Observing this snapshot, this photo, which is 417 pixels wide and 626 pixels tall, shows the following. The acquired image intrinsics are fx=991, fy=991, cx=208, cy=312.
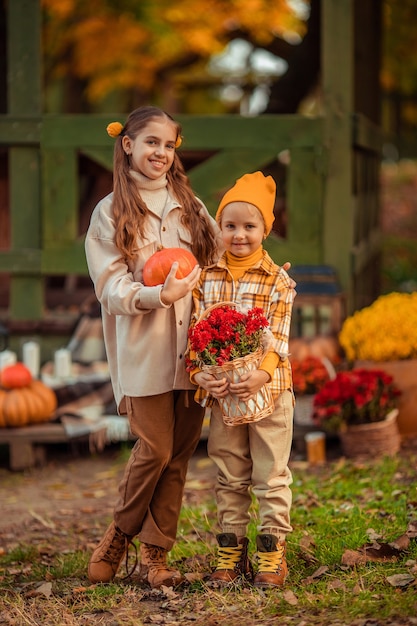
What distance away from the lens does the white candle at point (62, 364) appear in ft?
24.6

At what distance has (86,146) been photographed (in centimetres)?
762

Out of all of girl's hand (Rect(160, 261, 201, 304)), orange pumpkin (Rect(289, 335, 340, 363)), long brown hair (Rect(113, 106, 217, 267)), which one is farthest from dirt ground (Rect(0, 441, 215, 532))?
girl's hand (Rect(160, 261, 201, 304))

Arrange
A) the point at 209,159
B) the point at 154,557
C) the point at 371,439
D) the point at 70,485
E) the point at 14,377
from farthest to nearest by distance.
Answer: the point at 209,159 < the point at 14,377 < the point at 70,485 < the point at 371,439 < the point at 154,557

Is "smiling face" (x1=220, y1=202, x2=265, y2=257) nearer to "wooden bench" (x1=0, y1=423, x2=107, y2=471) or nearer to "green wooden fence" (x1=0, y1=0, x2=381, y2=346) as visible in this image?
"wooden bench" (x1=0, y1=423, x2=107, y2=471)

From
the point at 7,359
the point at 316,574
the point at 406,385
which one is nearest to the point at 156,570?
the point at 316,574

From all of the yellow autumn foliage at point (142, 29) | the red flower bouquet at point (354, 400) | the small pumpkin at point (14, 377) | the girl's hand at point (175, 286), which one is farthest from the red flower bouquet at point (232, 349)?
the yellow autumn foliage at point (142, 29)

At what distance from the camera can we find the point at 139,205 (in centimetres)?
407

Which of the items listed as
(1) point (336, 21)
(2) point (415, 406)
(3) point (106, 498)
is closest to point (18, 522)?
(3) point (106, 498)

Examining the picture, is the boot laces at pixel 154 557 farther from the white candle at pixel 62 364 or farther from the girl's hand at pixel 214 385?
the white candle at pixel 62 364

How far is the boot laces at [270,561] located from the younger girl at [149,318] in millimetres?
407

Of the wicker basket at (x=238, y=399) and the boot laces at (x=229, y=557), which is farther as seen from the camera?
the boot laces at (x=229, y=557)

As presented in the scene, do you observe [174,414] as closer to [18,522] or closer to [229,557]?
[229,557]

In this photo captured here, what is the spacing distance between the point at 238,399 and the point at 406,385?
10.1 feet

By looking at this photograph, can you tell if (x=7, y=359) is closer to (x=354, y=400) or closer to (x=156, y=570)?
(x=354, y=400)
